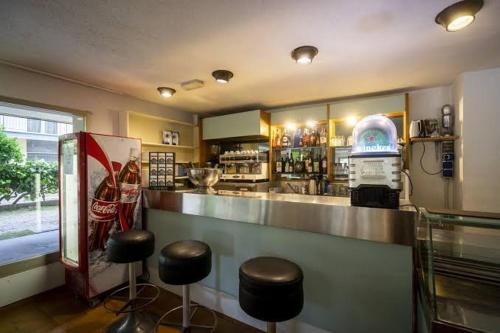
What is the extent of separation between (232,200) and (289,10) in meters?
1.37

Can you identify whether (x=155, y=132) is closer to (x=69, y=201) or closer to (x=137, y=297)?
(x=69, y=201)

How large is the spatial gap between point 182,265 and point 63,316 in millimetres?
1423

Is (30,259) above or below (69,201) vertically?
below

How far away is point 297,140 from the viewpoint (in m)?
3.72

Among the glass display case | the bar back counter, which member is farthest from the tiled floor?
the glass display case

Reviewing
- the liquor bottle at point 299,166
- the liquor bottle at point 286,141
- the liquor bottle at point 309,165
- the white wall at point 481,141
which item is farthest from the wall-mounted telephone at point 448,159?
the liquor bottle at point 286,141

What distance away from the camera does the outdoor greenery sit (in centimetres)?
235

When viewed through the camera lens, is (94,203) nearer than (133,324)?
No

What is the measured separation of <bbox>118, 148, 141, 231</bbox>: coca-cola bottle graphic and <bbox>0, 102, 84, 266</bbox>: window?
928 millimetres

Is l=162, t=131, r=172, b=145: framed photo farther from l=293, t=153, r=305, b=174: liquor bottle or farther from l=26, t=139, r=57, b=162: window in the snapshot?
l=293, t=153, r=305, b=174: liquor bottle

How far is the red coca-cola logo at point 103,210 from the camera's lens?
2182 millimetres

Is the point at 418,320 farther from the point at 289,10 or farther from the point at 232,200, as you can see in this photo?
the point at 289,10

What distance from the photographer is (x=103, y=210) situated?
224 cm

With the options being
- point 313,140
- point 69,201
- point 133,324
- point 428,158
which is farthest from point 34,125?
point 428,158
